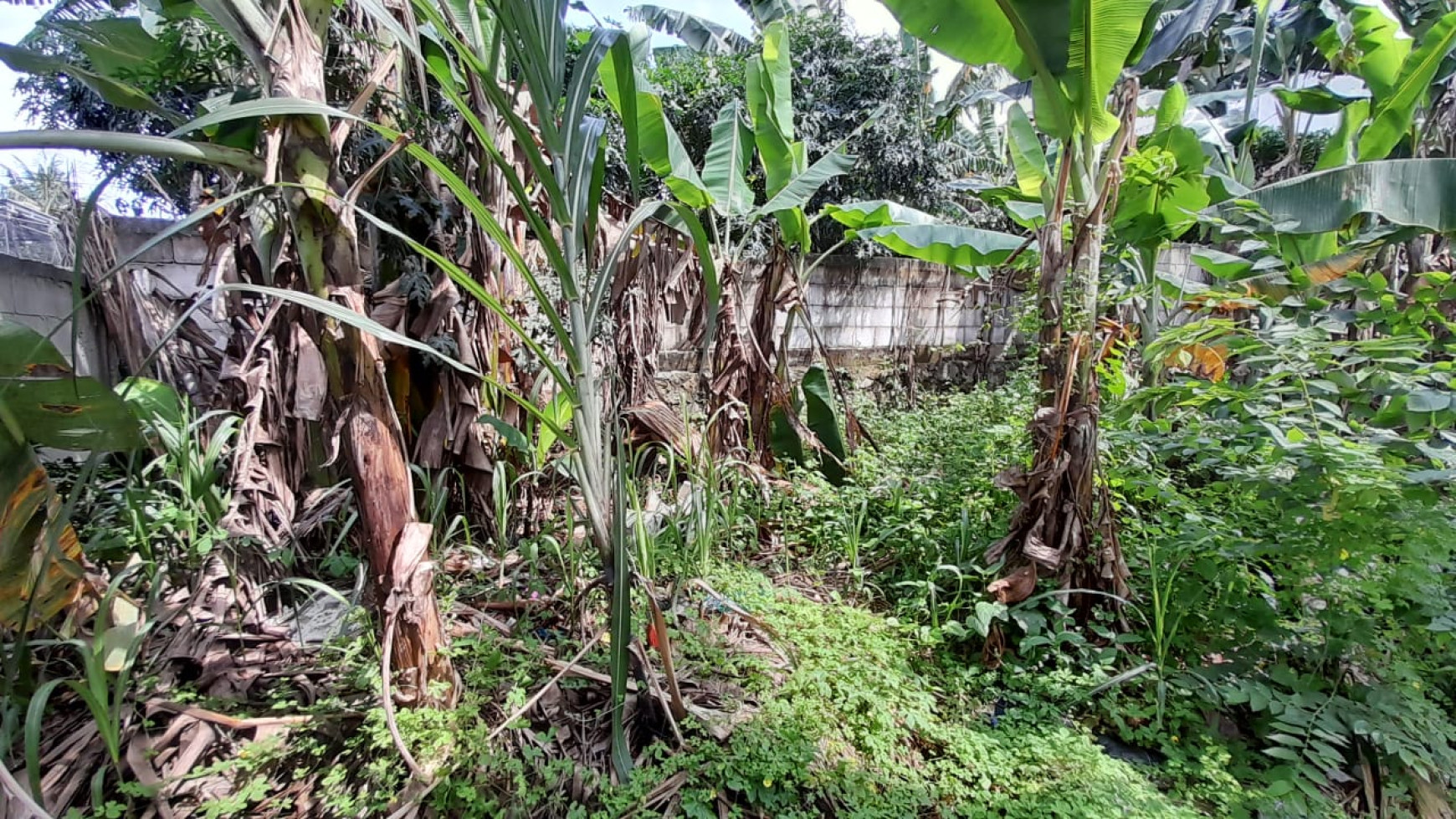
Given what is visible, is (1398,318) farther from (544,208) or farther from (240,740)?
(240,740)

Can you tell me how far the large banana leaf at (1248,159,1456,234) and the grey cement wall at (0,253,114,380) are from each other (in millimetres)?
4929

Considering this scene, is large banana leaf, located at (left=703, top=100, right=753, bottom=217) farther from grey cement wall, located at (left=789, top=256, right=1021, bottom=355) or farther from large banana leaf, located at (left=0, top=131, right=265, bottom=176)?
large banana leaf, located at (left=0, top=131, right=265, bottom=176)

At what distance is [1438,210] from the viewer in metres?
2.35

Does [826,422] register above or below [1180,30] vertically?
below

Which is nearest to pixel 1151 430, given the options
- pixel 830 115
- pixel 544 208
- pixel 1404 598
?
pixel 1404 598

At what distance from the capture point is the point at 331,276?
3.51ft

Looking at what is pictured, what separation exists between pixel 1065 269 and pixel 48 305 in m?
4.23

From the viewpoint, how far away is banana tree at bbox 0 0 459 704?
97 cm

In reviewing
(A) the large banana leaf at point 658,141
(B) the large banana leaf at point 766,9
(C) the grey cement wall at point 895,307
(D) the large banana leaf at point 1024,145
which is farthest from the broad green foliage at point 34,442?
(B) the large banana leaf at point 766,9

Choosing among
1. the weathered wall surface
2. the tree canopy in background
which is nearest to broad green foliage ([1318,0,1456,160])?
the weathered wall surface

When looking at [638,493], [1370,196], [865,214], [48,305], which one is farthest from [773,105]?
[48,305]

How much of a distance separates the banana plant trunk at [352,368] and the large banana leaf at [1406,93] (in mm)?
4032

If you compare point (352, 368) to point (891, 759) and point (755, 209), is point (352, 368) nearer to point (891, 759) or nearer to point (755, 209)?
point (891, 759)

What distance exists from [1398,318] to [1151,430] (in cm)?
83
